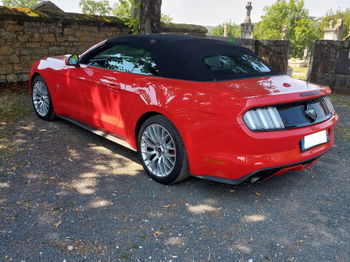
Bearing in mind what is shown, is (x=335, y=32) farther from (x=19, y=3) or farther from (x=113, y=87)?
(x=19, y=3)

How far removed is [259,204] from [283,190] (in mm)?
470

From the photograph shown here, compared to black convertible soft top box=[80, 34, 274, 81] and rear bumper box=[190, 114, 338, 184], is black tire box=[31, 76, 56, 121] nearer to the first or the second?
black convertible soft top box=[80, 34, 274, 81]

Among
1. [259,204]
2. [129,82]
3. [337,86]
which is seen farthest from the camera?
[337,86]

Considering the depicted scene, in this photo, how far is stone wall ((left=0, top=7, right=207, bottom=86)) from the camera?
7852mm

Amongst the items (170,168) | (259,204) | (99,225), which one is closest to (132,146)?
(170,168)

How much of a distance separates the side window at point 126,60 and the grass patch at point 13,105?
2.30m

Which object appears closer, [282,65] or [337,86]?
[337,86]

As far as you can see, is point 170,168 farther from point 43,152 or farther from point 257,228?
point 43,152

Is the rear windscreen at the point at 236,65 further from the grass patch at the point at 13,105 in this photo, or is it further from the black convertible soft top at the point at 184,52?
the grass patch at the point at 13,105

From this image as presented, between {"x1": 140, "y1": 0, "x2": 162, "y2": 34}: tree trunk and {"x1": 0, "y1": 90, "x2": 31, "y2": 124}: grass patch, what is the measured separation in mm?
3014

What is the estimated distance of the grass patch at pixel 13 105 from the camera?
5.84 meters

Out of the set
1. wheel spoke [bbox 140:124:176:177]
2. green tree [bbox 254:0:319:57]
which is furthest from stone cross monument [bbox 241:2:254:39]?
wheel spoke [bbox 140:124:176:177]

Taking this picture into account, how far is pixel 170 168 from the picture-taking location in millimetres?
3459

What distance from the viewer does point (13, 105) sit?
663cm
